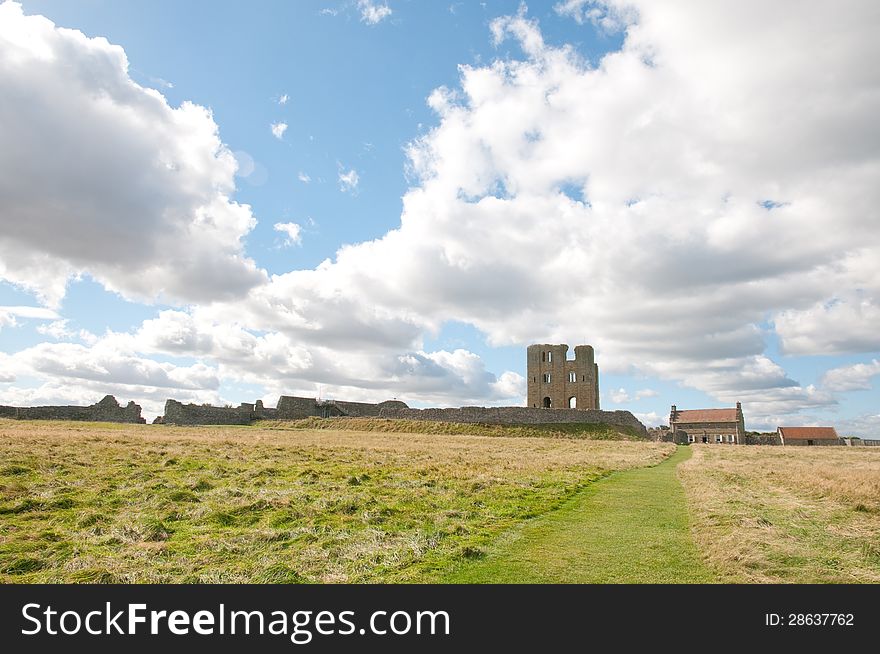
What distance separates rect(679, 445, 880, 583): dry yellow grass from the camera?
7562 millimetres

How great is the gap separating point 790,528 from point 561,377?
65.0 meters

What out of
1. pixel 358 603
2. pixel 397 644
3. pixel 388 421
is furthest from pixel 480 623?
pixel 388 421

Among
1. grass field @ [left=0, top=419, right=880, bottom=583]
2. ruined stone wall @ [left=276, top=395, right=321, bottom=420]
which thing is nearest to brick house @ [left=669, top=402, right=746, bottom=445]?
ruined stone wall @ [left=276, top=395, right=321, bottom=420]

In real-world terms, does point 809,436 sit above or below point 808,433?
below

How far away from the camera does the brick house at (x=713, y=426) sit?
7975 centimetres

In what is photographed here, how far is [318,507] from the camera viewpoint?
11703 mm

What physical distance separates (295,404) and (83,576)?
58.3 metres

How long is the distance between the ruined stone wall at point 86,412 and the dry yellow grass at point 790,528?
180 ft

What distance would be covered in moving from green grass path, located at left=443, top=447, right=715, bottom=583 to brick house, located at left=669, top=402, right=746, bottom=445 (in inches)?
2811

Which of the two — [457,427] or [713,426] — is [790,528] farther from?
[713,426]

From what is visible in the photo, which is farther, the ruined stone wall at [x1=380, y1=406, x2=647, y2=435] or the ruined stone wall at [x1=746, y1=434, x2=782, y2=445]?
the ruined stone wall at [x1=746, y1=434, x2=782, y2=445]

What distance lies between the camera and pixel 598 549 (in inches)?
347

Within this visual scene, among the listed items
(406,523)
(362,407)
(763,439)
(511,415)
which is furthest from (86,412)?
(763,439)

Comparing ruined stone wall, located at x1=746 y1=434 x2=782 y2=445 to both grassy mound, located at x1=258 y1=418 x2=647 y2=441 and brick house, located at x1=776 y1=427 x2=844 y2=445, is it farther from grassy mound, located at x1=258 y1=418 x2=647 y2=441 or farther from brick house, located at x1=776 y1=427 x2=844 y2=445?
grassy mound, located at x1=258 y1=418 x2=647 y2=441
